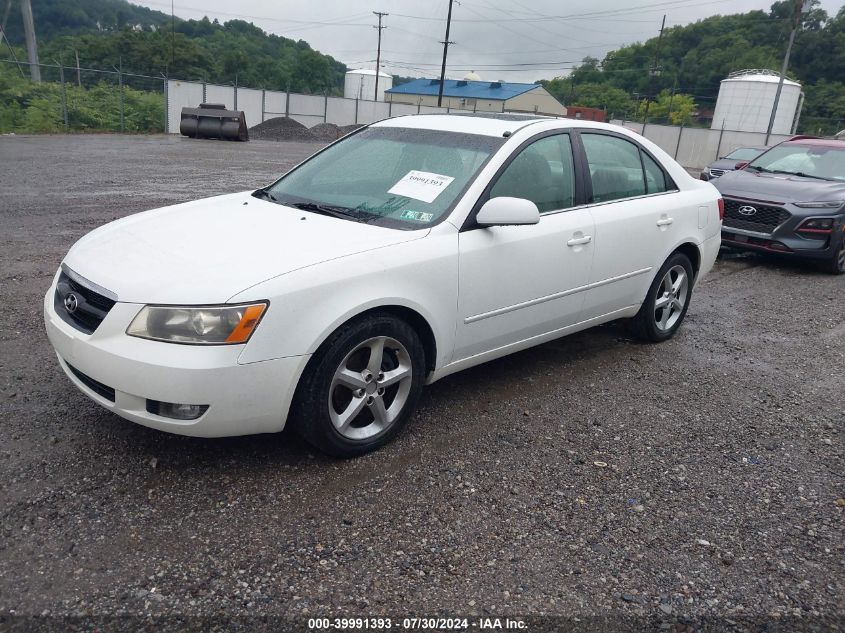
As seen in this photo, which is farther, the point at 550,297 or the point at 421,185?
the point at 550,297

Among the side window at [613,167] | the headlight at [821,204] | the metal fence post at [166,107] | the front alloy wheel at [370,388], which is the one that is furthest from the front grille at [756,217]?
the metal fence post at [166,107]

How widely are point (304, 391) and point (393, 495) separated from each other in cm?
64

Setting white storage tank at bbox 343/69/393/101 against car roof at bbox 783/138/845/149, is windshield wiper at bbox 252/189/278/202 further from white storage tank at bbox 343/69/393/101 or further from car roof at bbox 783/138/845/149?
white storage tank at bbox 343/69/393/101

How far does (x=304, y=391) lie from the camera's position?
3.11 m

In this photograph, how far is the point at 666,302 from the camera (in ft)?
17.9

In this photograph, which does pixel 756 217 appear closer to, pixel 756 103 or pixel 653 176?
pixel 653 176

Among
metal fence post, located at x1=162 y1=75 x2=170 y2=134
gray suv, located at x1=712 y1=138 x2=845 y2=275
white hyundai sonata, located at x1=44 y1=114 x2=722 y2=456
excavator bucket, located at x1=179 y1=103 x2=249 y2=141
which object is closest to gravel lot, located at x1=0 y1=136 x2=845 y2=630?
white hyundai sonata, located at x1=44 y1=114 x2=722 y2=456

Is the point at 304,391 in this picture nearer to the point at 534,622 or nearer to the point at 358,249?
the point at 358,249

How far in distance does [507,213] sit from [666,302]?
2441 mm

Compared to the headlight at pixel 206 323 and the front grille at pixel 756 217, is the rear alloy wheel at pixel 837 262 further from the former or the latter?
the headlight at pixel 206 323

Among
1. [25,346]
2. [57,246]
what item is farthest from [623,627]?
[57,246]

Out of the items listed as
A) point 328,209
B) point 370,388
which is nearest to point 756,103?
point 328,209

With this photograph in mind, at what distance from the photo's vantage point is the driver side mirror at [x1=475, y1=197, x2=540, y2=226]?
3.59 metres

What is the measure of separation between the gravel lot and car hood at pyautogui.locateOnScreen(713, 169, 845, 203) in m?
4.40
